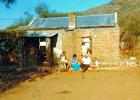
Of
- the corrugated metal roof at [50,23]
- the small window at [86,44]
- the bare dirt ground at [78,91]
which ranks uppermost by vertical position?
the corrugated metal roof at [50,23]

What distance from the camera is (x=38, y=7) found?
65438 mm

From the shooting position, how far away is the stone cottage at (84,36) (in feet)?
111

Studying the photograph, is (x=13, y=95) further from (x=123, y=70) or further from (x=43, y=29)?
(x=43, y=29)

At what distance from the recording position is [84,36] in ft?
113

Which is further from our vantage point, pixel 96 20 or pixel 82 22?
pixel 82 22

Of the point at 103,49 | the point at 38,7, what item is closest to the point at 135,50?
the point at 103,49

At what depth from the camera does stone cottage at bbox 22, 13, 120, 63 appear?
33750mm

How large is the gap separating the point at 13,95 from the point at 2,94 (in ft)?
2.09

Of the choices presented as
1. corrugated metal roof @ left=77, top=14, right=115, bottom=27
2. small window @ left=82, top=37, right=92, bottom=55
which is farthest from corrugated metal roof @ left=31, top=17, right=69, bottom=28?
small window @ left=82, top=37, right=92, bottom=55

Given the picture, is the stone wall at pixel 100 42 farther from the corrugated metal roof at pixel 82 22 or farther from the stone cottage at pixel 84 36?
the corrugated metal roof at pixel 82 22

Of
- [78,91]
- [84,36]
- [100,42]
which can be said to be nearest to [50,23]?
[84,36]

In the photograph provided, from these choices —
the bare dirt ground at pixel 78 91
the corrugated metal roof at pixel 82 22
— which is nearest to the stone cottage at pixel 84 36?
the corrugated metal roof at pixel 82 22

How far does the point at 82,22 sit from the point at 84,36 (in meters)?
2.06

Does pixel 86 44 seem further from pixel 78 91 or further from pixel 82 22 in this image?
pixel 78 91
